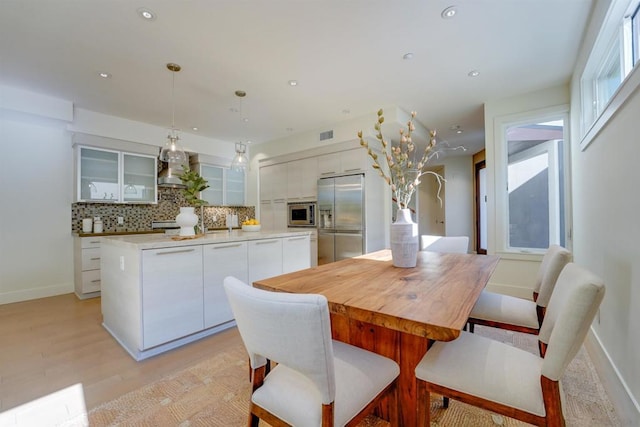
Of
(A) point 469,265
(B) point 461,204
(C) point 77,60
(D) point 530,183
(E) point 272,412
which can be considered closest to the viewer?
(E) point 272,412

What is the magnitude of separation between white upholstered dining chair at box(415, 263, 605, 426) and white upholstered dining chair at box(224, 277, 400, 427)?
183 millimetres

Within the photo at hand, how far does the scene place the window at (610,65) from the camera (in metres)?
1.64

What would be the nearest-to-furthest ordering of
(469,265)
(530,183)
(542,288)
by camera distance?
(542,288) → (469,265) → (530,183)

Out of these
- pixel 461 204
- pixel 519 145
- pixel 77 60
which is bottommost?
pixel 461 204

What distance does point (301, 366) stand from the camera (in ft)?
2.47

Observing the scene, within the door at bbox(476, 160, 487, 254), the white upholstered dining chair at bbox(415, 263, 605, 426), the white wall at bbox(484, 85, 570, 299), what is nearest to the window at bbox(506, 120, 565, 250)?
the white wall at bbox(484, 85, 570, 299)

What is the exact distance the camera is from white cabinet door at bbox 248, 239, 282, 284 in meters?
2.80

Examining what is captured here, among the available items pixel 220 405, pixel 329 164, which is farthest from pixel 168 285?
pixel 329 164

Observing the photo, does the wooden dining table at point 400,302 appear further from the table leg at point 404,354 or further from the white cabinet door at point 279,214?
the white cabinet door at point 279,214

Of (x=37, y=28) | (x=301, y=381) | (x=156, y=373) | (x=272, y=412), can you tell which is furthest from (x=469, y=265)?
(x=37, y=28)

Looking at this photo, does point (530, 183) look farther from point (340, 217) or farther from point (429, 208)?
point (429, 208)

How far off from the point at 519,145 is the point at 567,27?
5.90 feet

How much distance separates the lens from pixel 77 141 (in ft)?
12.7

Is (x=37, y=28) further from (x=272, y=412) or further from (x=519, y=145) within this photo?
(x=519, y=145)
